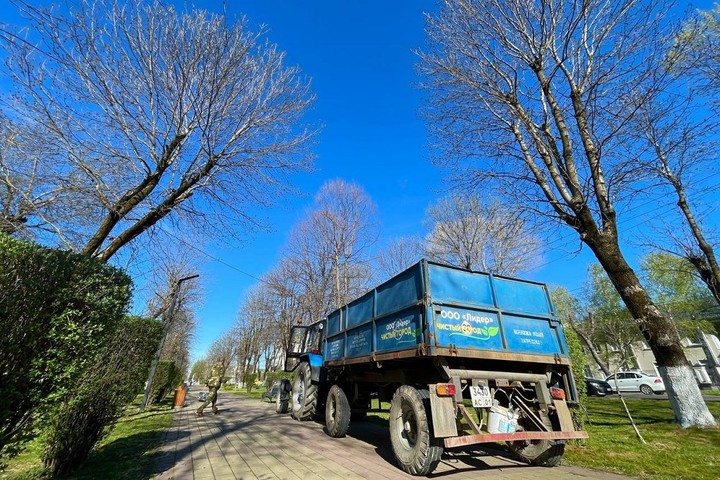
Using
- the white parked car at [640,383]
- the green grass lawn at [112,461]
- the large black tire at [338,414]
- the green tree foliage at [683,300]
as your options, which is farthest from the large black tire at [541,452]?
the green tree foliage at [683,300]

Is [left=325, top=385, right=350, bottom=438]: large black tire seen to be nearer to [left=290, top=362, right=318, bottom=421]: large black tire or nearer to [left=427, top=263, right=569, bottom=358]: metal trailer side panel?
[left=290, top=362, right=318, bottom=421]: large black tire

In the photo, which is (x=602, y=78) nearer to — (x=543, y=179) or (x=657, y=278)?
(x=543, y=179)

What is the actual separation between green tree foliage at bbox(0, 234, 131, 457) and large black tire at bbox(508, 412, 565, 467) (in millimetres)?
5835

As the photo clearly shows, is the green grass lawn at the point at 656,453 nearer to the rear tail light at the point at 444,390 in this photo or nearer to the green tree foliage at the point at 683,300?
the rear tail light at the point at 444,390

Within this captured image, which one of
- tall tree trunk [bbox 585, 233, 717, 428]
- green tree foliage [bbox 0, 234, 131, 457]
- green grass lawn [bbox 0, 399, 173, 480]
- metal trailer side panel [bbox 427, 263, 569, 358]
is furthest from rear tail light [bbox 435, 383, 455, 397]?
tall tree trunk [bbox 585, 233, 717, 428]

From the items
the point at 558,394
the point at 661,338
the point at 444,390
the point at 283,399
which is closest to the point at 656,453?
the point at 558,394

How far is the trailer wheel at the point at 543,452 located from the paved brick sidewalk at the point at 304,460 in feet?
0.40

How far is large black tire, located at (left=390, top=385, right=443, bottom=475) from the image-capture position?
396 centimetres

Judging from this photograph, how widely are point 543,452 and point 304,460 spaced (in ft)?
11.1

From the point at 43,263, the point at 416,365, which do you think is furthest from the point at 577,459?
the point at 43,263

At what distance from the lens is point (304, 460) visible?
4.79 m

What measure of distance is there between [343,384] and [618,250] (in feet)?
21.7

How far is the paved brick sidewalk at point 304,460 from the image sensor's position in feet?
13.5

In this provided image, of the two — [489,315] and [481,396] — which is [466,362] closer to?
[481,396]
